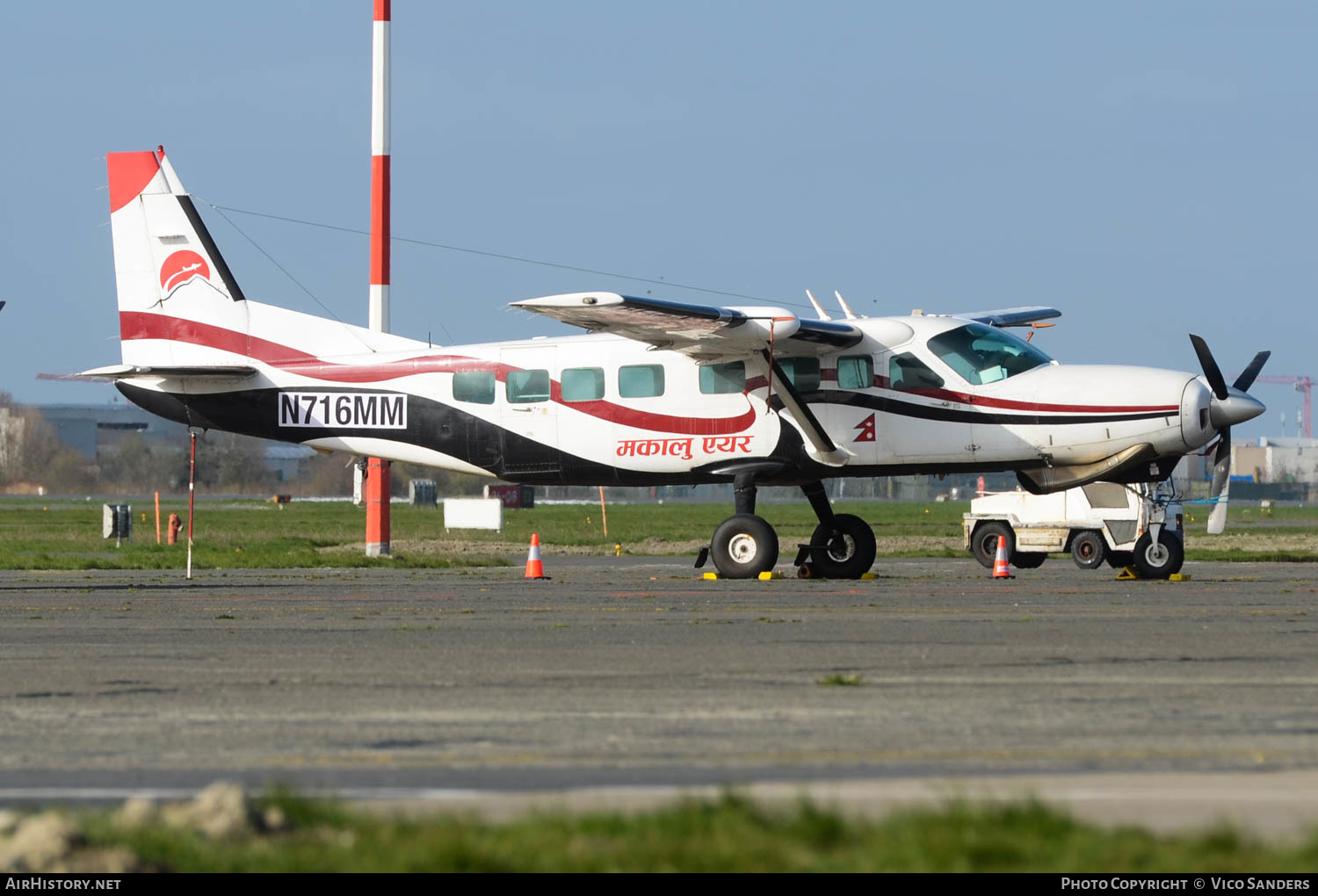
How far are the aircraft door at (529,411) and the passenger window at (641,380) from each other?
1.12 m

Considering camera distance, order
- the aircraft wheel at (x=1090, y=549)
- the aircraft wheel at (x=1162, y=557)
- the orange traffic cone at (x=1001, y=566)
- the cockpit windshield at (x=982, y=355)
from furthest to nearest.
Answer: the aircraft wheel at (x=1090, y=549) → the orange traffic cone at (x=1001, y=566) → the cockpit windshield at (x=982, y=355) → the aircraft wheel at (x=1162, y=557)

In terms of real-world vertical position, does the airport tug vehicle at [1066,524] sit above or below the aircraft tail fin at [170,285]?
below

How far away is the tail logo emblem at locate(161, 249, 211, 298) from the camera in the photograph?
26047 millimetres

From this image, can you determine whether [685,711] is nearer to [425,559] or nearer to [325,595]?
[325,595]

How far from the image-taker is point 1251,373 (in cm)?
2277

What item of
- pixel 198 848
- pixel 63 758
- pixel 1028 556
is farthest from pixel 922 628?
pixel 1028 556

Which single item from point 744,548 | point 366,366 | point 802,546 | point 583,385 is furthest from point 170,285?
point 802,546

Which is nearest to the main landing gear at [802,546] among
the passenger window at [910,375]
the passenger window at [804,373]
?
the passenger window at [804,373]

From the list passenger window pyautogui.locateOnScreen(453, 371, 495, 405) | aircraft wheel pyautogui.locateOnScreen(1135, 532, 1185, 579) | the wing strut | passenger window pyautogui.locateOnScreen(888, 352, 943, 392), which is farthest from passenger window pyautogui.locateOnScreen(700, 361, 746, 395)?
aircraft wheel pyautogui.locateOnScreen(1135, 532, 1185, 579)

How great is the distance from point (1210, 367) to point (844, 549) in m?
5.72

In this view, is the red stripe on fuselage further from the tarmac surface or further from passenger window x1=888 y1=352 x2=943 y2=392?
the tarmac surface

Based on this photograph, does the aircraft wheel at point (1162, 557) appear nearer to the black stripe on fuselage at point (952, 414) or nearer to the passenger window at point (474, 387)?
the black stripe on fuselage at point (952, 414)

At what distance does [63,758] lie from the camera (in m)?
7.59

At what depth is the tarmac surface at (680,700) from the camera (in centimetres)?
676
